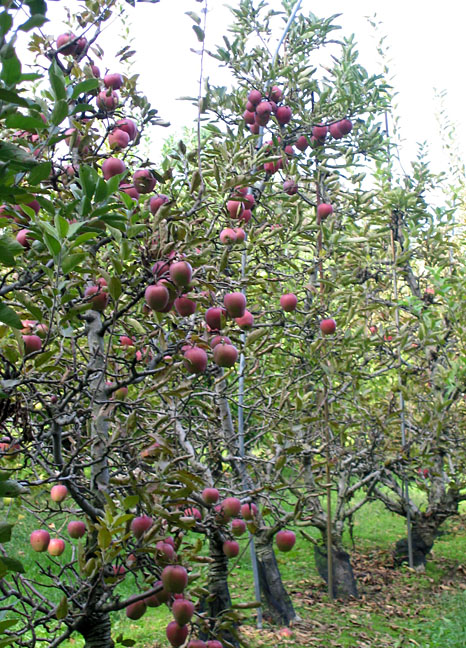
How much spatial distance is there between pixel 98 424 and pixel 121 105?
1.59m

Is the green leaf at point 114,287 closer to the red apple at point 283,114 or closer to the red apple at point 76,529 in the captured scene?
the red apple at point 76,529

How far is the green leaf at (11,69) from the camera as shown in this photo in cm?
101

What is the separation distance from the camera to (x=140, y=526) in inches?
80.0

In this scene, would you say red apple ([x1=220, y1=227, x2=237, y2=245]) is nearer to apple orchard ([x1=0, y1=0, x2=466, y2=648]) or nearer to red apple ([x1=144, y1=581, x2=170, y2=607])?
apple orchard ([x1=0, y1=0, x2=466, y2=648])

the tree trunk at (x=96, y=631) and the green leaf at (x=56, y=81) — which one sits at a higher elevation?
the green leaf at (x=56, y=81)

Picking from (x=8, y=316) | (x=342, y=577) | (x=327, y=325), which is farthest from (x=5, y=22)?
(x=342, y=577)

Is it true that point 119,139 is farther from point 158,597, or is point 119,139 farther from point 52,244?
point 158,597

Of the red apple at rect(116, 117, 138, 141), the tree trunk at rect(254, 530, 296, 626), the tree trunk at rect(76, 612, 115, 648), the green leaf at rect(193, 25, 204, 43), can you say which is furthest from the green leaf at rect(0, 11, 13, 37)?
the tree trunk at rect(254, 530, 296, 626)

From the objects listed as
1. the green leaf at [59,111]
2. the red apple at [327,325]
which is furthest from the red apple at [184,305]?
the red apple at [327,325]

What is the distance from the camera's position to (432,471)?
5.90 metres

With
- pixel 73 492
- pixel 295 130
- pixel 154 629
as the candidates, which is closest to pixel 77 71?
pixel 73 492

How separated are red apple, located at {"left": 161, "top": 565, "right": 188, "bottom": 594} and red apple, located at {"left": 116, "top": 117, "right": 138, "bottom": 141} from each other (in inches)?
78.4

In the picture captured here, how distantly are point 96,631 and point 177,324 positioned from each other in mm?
1300

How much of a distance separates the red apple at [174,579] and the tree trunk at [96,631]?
464 millimetres
